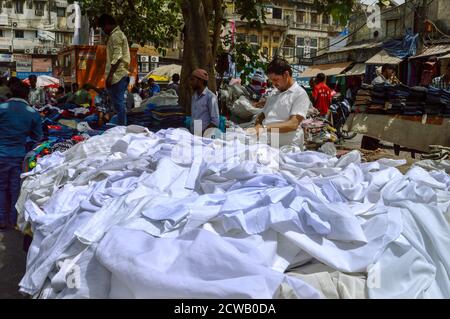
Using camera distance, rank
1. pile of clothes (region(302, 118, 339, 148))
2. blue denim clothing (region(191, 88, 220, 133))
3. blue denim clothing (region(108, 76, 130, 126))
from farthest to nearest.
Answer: pile of clothes (region(302, 118, 339, 148)), blue denim clothing (region(108, 76, 130, 126)), blue denim clothing (region(191, 88, 220, 133))

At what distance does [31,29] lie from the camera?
158 ft

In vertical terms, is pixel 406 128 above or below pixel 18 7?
below

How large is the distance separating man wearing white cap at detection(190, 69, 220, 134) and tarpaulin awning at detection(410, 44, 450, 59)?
36.8 feet

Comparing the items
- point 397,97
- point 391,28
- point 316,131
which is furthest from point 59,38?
point 397,97

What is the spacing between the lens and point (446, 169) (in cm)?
346

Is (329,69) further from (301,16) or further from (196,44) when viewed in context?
(301,16)

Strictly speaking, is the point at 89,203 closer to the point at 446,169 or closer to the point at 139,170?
the point at 139,170

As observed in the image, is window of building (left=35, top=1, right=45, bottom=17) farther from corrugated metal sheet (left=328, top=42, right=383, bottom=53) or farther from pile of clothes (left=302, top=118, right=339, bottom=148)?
pile of clothes (left=302, top=118, right=339, bottom=148)

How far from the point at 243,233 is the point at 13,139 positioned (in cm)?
361

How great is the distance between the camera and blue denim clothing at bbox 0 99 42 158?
4836 millimetres

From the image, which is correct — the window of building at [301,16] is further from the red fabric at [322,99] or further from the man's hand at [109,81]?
the man's hand at [109,81]

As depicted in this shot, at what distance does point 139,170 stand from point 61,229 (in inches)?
28.3
